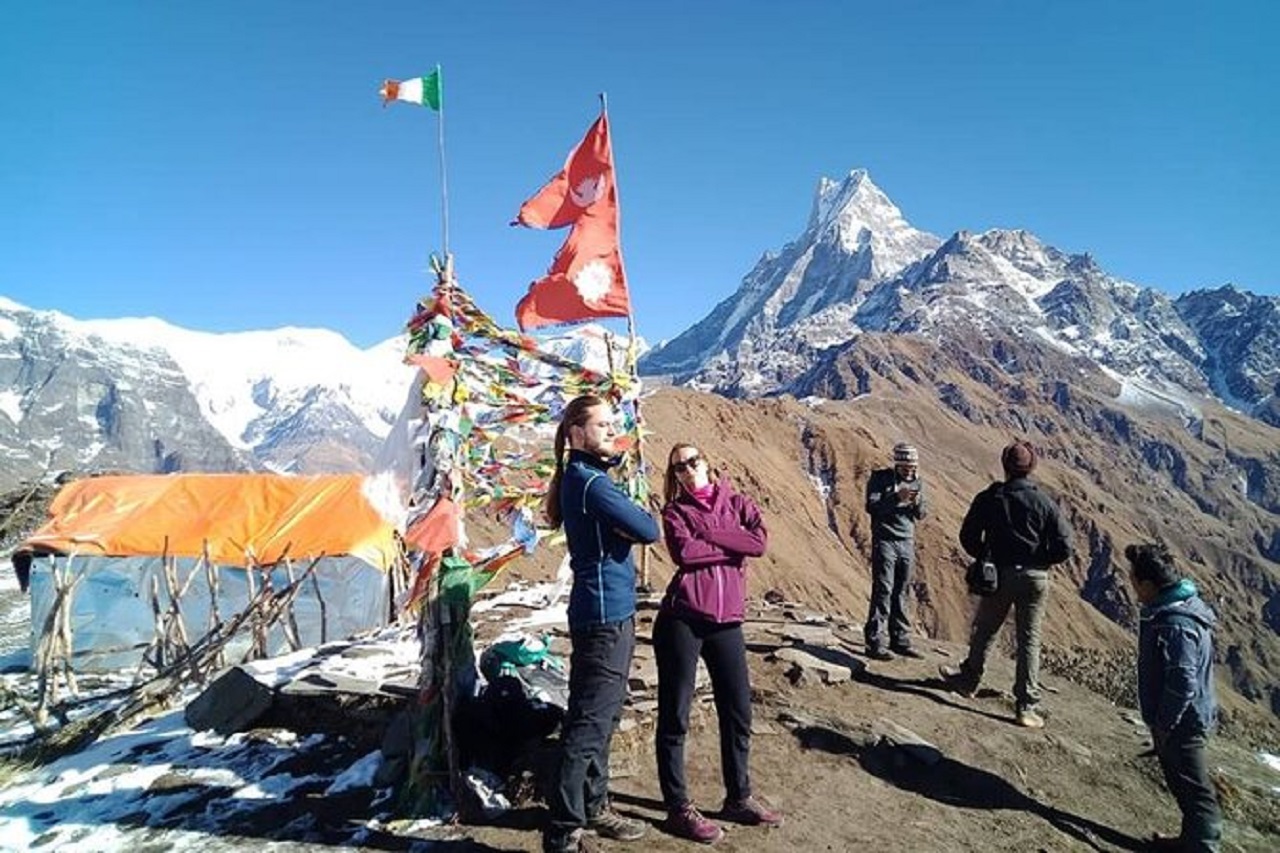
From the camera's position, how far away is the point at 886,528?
7363mm

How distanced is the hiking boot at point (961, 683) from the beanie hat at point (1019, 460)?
6.45 ft

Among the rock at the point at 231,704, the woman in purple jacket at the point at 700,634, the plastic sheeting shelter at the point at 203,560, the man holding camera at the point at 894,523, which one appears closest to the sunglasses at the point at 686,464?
→ the woman in purple jacket at the point at 700,634

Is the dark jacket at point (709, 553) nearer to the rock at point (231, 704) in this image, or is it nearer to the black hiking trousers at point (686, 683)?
the black hiking trousers at point (686, 683)

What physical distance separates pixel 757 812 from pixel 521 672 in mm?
1997

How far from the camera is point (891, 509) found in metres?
7.33

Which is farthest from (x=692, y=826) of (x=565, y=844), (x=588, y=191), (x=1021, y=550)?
(x=588, y=191)

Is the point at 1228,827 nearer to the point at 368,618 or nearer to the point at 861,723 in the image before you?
the point at 861,723

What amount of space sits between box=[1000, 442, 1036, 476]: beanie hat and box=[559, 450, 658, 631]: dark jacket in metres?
3.83

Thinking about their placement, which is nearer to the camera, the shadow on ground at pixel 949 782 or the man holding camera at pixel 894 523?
the shadow on ground at pixel 949 782

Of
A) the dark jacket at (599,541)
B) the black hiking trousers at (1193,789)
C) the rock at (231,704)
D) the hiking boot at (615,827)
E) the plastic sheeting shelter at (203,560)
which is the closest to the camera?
the dark jacket at (599,541)

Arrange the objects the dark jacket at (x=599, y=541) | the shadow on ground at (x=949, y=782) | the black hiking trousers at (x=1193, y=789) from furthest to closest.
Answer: the shadow on ground at (x=949, y=782), the black hiking trousers at (x=1193, y=789), the dark jacket at (x=599, y=541)

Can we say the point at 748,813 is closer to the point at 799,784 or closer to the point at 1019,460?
the point at 799,784

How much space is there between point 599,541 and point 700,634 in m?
0.83

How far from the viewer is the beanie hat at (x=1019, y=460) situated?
20.2ft
